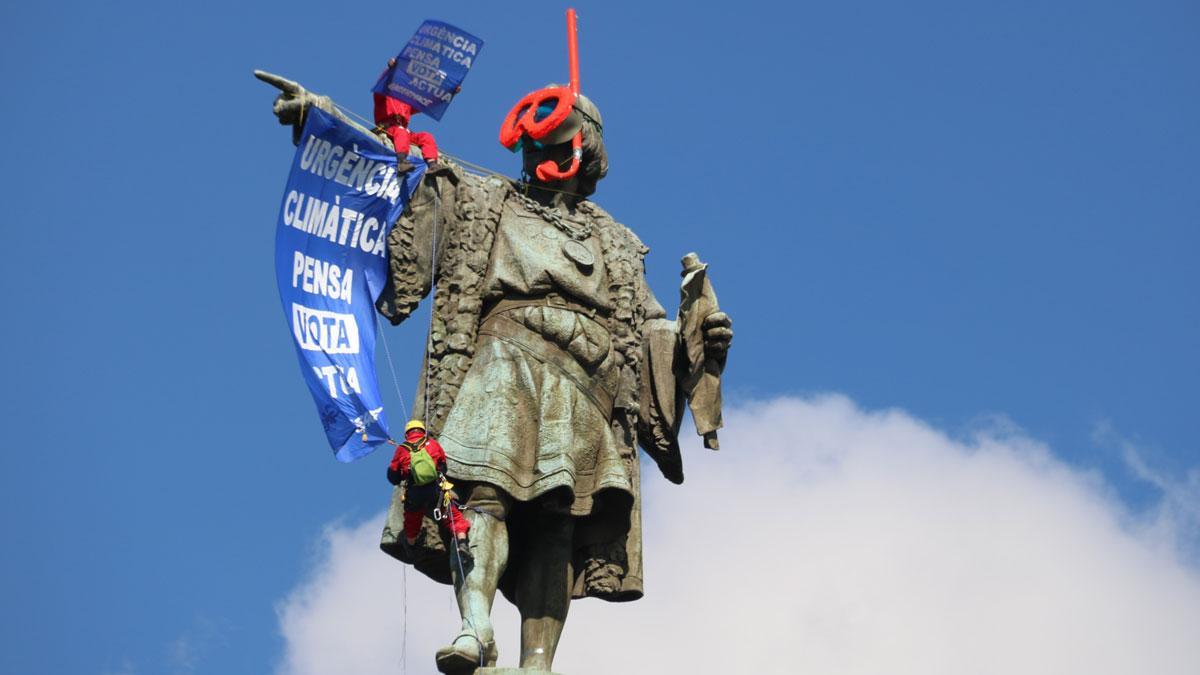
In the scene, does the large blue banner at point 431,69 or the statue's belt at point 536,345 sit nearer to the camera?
the statue's belt at point 536,345

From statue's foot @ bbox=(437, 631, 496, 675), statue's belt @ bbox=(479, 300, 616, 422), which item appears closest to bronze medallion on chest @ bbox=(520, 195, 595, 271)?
statue's belt @ bbox=(479, 300, 616, 422)

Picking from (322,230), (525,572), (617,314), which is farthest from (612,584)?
(322,230)

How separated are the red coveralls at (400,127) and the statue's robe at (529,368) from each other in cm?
21

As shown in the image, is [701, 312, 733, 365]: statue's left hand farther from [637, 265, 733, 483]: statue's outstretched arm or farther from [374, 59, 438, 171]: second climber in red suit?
[374, 59, 438, 171]: second climber in red suit

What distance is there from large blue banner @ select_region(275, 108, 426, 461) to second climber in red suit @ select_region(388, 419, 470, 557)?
2.82ft

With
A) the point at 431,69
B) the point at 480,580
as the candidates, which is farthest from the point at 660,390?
the point at 431,69

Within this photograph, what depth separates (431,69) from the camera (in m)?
15.9

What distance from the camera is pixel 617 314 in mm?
15766

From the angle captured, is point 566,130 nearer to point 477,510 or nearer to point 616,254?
point 616,254

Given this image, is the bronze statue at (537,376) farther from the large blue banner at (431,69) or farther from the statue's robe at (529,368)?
the large blue banner at (431,69)

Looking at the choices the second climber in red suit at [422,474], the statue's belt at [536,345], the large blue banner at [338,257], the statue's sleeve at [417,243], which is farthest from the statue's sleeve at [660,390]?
the second climber in red suit at [422,474]

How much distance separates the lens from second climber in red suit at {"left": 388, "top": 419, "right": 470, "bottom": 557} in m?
14.2

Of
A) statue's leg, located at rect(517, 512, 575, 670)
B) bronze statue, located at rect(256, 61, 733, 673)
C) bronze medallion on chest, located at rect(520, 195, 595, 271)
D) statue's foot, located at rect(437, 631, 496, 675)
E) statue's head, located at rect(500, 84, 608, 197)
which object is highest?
statue's head, located at rect(500, 84, 608, 197)

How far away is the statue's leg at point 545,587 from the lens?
1491cm
